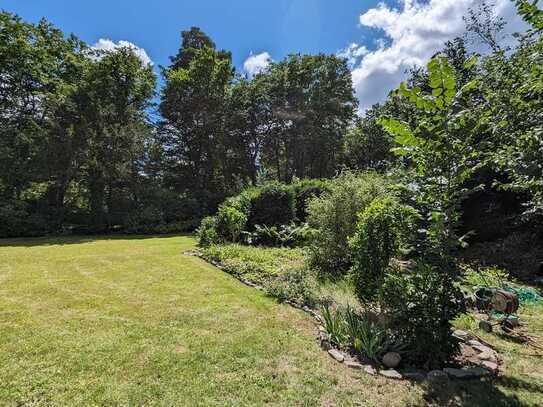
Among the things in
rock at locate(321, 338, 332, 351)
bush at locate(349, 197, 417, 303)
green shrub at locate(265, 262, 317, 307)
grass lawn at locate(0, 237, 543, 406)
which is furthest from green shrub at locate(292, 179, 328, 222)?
rock at locate(321, 338, 332, 351)

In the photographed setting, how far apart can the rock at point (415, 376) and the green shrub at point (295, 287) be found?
2.06m

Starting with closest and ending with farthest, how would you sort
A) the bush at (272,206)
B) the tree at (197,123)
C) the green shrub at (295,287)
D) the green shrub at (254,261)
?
the green shrub at (295,287) → the green shrub at (254,261) → the bush at (272,206) → the tree at (197,123)

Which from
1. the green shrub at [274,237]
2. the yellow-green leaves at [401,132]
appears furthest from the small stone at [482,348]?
the green shrub at [274,237]

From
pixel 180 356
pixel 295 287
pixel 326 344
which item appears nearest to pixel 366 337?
pixel 326 344

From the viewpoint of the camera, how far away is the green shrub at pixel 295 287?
5301mm

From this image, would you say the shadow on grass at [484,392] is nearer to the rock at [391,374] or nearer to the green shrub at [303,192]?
the rock at [391,374]

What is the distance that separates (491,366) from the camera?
10.8 ft

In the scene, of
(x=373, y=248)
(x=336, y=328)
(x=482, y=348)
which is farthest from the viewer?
(x=373, y=248)

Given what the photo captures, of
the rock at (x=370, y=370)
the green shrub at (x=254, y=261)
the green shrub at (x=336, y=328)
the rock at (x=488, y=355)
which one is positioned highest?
the green shrub at (x=254, y=261)

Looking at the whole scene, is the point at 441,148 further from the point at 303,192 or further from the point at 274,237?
the point at 303,192

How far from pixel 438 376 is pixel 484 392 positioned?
39 centimetres

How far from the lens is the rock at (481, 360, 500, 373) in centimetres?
323

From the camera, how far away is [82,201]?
18.0 m

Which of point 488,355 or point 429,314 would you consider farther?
point 488,355
